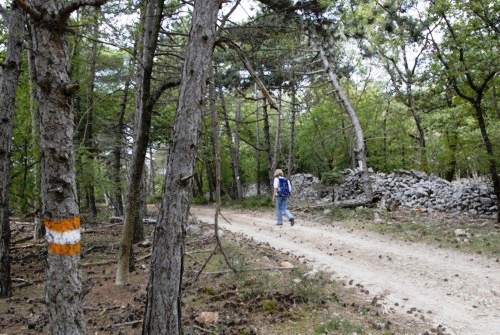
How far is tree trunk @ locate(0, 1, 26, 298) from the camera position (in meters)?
5.37

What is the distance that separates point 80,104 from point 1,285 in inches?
512

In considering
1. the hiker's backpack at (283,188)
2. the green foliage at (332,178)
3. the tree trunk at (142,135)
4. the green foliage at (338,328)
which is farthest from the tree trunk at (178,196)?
the green foliage at (332,178)

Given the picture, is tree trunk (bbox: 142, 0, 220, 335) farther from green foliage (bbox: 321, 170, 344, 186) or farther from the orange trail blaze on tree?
green foliage (bbox: 321, 170, 344, 186)

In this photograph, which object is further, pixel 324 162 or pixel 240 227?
pixel 324 162

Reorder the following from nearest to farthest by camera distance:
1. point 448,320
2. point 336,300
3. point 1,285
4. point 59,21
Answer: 1. point 59,21
2. point 448,320
3. point 336,300
4. point 1,285

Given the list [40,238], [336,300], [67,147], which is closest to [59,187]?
Result: [67,147]

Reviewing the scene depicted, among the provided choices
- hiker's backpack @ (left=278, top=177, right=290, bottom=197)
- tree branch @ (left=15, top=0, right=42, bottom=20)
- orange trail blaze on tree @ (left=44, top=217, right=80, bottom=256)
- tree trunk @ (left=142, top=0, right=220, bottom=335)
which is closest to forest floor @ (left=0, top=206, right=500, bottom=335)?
tree trunk @ (left=142, top=0, right=220, bottom=335)

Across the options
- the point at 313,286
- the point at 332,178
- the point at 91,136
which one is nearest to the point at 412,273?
the point at 313,286

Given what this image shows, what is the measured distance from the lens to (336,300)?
5.15 meters

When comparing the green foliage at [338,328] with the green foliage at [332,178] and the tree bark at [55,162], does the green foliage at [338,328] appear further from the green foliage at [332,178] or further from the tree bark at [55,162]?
the green foliage at [332,178]

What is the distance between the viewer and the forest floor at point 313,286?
4.44 m

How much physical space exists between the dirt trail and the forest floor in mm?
19

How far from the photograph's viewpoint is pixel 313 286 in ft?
18.4

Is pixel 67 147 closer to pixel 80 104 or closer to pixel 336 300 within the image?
pixel 336 300
